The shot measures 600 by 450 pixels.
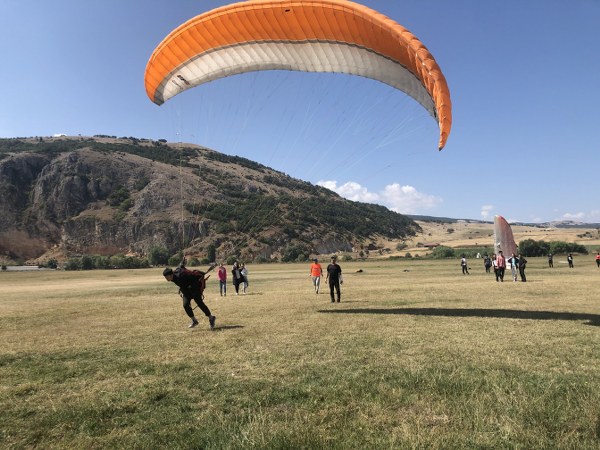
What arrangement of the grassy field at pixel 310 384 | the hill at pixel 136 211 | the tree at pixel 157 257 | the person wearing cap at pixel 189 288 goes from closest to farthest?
the grassy field at pixel 310 384
the person wearing cap at pixel 189 288
the tree at pixel 157 257
the hill at pixel 136 211

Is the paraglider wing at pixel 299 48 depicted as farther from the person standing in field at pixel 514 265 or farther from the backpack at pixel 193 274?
the person standing in field at pixel 514 265

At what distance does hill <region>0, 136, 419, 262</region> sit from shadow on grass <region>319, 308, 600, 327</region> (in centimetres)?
6597

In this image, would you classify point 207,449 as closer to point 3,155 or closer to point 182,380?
point 182,380

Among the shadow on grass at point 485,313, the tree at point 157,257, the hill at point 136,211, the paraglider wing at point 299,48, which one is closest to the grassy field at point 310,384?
the shadow on grass at point 485,313

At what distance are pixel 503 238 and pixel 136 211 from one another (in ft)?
289

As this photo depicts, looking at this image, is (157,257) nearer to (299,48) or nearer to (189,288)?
(299,48)

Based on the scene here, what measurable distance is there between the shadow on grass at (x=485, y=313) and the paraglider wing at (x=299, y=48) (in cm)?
447

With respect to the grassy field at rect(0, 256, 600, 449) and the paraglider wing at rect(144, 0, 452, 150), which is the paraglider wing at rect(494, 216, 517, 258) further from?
the paraglider wing at rect(144, 0, 452, 150)

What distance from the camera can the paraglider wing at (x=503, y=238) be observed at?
32219 mm

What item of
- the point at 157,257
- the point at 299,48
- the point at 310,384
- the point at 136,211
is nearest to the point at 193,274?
the point at 310,384

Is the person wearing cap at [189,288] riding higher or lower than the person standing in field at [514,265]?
higher

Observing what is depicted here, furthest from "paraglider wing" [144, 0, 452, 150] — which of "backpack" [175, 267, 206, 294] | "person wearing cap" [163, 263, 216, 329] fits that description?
"person wearing cap" [163, 263, 216, 329]

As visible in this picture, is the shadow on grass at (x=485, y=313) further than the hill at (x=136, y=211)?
A: No

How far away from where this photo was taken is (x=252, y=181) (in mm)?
135250
